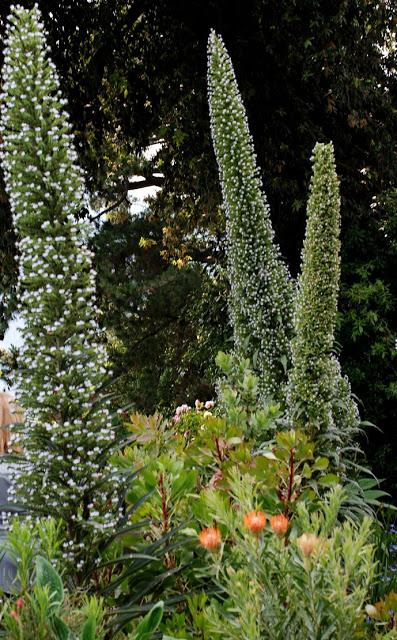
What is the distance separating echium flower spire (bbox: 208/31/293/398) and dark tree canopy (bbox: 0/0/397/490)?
256 centimetres

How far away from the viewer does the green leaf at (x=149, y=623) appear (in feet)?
4.05

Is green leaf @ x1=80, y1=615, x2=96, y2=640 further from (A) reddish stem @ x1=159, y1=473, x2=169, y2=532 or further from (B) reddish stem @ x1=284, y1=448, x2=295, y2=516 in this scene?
(B) reddish stem @ x1=284, y1=448, x2=295, y2=516

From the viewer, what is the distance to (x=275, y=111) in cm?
805

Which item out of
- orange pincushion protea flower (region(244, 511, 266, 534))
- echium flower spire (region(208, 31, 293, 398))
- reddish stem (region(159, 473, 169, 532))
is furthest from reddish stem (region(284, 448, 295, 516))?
echium flower spire (region(208, 31, 293, 398))

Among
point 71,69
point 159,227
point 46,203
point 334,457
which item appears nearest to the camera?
point 46,203

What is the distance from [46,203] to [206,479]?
45.4 inches

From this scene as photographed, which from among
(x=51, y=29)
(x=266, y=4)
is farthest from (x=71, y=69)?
(x=266, y=4)

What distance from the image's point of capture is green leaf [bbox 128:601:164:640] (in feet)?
4.05

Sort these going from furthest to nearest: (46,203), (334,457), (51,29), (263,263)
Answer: (51,29)
(263,263)
(334,457)
(46,203)

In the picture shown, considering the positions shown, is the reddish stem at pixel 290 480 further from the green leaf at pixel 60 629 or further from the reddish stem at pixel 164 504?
the green leaf at pixel 60 629

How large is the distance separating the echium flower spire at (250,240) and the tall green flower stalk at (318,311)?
3.12 ft

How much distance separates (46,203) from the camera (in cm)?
191

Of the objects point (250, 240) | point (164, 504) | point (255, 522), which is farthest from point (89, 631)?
point (250, 240)

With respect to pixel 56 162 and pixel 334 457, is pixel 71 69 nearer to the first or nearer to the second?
pixel 334 457
